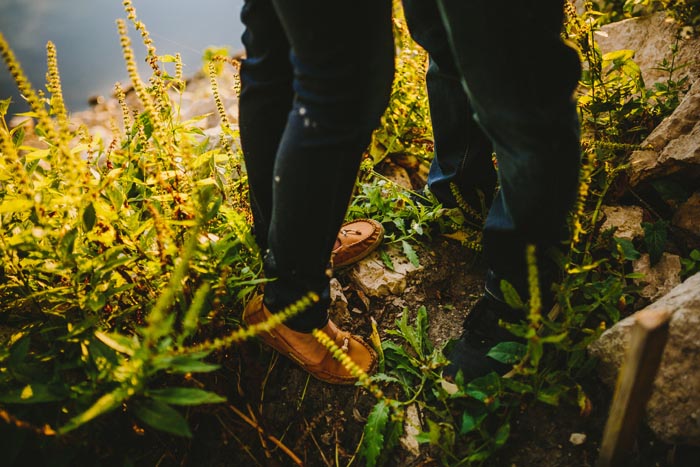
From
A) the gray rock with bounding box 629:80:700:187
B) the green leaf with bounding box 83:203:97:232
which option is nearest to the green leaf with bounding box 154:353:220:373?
the green leaf with bounding box 83:203:97:232

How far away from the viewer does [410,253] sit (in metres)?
1.91

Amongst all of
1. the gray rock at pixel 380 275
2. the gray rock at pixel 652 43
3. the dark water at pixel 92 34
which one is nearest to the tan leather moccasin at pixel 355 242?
the gray rock at pixel 380 275

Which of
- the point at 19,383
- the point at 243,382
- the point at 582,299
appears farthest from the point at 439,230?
the point at 19,383

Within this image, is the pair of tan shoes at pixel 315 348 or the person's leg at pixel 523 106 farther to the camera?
the pair of tan shoes at pixel 315 348

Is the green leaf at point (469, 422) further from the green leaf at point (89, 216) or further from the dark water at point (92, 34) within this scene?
the dark water at point (92, 34)

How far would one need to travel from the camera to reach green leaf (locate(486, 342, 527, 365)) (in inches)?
49.8

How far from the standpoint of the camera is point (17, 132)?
5.25 ft

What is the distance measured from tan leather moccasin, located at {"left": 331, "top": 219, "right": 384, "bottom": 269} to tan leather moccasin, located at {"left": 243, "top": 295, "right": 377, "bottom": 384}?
1.36 feet

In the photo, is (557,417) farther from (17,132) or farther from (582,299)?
(17,132)

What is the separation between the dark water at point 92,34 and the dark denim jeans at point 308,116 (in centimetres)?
375

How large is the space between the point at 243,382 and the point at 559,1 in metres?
1.47

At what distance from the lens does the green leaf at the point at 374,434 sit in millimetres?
1322

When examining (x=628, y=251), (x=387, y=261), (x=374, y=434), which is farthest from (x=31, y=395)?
(x=628, y=251)

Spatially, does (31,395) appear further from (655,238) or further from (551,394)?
(655,238)
